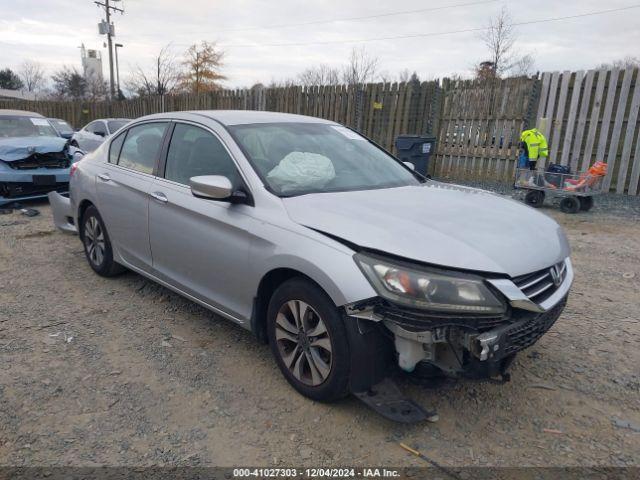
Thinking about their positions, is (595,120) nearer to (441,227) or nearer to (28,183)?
(441,227)

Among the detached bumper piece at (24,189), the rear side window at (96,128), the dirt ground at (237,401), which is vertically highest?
the rear side window at (96,128)

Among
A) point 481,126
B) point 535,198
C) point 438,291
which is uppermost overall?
point 481,126

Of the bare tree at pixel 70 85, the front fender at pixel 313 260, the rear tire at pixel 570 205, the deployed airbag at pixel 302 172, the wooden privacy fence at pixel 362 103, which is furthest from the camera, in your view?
the bare tree at pixel 70 85

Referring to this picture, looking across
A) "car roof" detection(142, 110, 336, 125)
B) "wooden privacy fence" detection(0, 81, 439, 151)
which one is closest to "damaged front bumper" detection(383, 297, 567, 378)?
"car roof" detection(142, 110, 336, 125)

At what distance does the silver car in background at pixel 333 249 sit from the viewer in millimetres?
2336

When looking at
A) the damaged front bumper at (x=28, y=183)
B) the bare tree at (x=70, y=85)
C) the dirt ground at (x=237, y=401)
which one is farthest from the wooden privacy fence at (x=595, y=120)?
the bare tree at (x=70, y=85)

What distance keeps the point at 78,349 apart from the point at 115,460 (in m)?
1.33

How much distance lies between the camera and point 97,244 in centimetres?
481

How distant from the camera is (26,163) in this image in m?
8.04

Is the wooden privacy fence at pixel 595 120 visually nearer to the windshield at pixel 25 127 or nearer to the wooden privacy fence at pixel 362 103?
the wooden privacy fence at pixel 362 103

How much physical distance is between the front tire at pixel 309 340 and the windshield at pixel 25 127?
8578 millimetres

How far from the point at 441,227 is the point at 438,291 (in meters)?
0.43

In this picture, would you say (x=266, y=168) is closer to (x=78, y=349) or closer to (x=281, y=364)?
(x=281, y=364)

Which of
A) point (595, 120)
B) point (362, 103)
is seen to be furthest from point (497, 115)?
point (362, 103)
